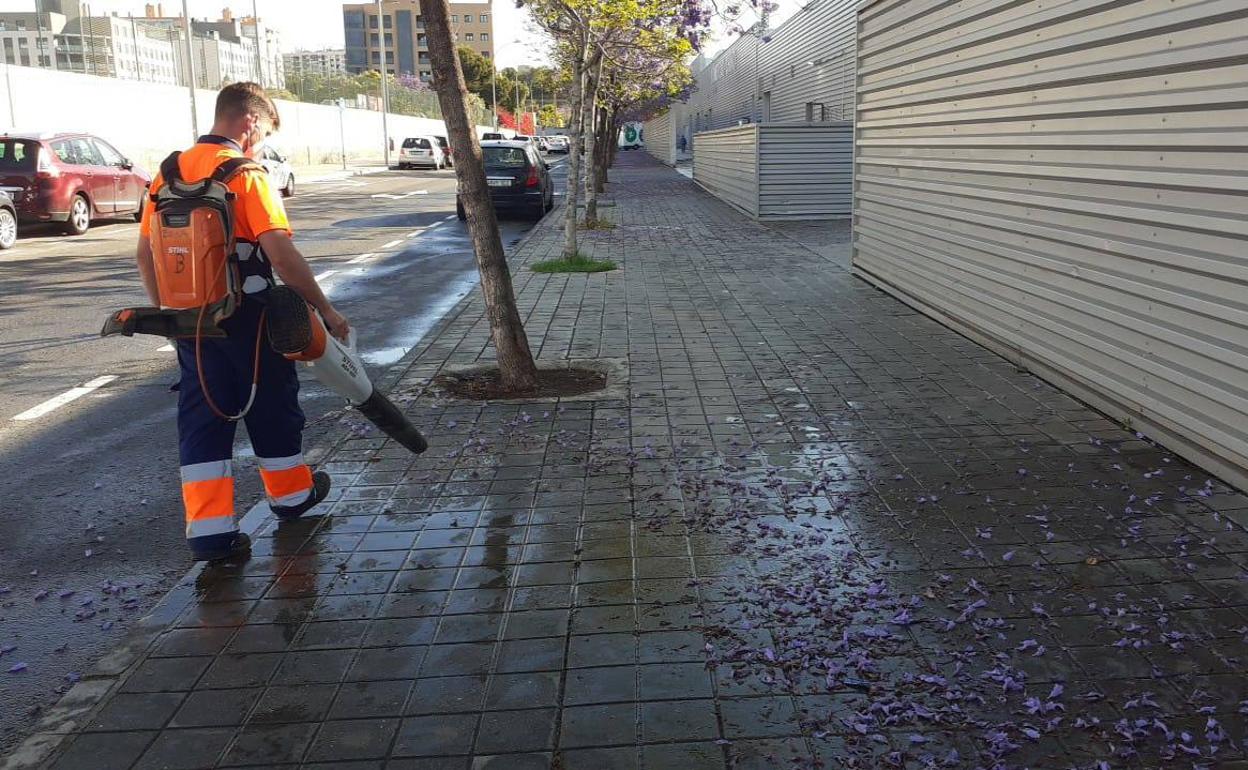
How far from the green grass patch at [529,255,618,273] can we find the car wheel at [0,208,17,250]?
8.44 metres

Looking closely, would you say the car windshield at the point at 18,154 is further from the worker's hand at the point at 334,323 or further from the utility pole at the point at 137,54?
the utility pole at the point at 137,54

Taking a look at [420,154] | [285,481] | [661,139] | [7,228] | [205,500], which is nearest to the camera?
[205,500]

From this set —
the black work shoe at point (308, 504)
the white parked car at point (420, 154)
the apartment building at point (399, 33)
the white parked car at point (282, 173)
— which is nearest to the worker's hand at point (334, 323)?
the black work shoe at point (308, 504)

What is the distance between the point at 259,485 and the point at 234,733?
2758 millimetres

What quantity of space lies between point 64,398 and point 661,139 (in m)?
73.0

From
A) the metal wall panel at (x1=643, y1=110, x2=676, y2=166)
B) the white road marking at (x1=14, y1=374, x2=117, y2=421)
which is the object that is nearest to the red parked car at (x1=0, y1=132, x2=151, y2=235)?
the white road marking at (x1=14, y1=374, x2=117, y2=421)

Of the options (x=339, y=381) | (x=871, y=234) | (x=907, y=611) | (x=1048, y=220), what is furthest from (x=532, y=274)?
(x=907, y=611)

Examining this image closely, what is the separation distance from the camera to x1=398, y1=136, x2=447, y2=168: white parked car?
165 ft

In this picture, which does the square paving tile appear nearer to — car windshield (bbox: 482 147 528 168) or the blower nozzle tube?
the blower nozzle tube

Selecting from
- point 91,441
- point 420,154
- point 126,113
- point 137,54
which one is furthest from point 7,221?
point 420,154

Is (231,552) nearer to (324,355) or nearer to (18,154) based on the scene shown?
(324,355)

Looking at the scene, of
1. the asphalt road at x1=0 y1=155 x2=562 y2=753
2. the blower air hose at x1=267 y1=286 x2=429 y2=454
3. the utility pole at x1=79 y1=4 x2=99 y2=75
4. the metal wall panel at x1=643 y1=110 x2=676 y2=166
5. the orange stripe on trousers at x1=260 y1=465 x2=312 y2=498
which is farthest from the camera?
the metal wall panel at x1=643 y1=110 x2=676 y2=166

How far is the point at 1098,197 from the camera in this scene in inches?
257

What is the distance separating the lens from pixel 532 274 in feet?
45.5
